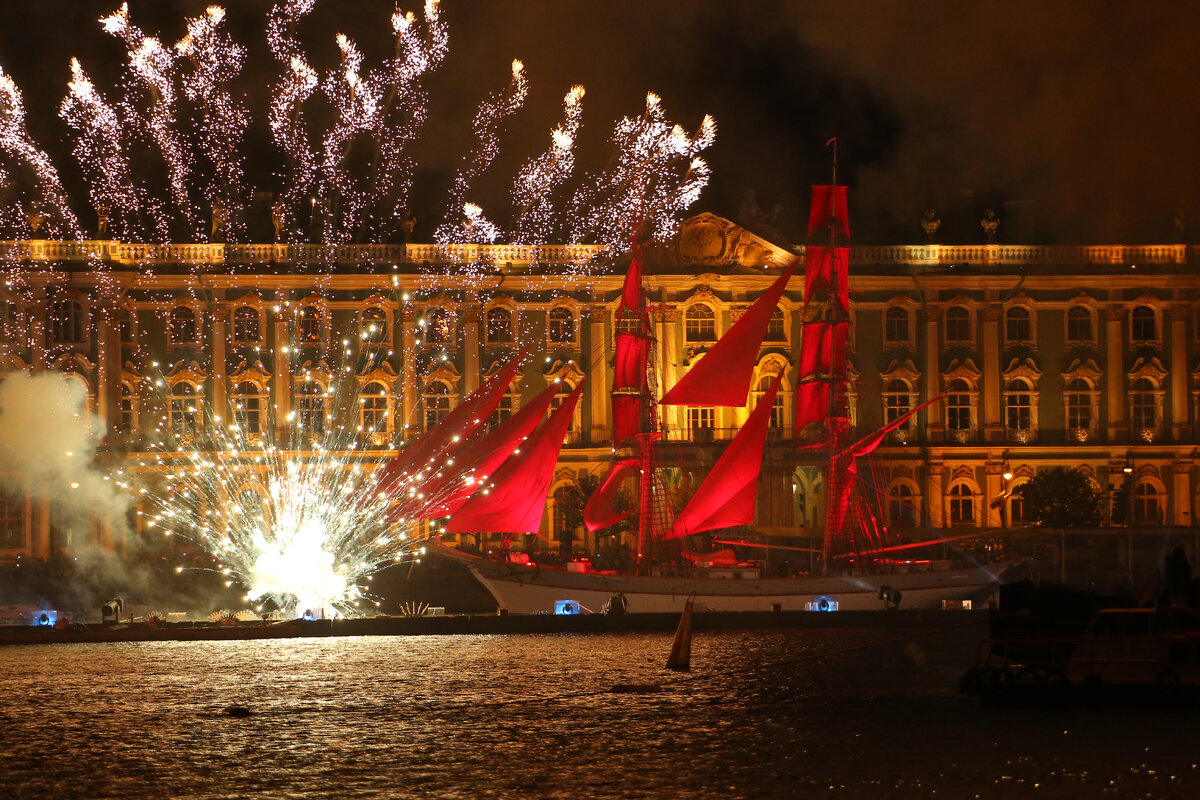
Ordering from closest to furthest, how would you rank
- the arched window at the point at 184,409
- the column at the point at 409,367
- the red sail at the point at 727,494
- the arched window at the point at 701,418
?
the red sail at the point at 727,494, the arched window at the point at 184,409, the arched window at the point at 701,418, the column at the point at 409,367

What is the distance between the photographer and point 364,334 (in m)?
58.1

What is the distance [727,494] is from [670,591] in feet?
10.8

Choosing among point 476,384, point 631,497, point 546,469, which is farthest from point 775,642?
point 476,384

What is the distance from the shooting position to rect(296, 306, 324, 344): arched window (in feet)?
192

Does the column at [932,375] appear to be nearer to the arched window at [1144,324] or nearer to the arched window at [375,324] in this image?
the arched window at [1144,324]

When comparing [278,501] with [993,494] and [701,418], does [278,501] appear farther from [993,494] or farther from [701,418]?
[993,494]

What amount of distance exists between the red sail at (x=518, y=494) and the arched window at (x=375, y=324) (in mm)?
14926

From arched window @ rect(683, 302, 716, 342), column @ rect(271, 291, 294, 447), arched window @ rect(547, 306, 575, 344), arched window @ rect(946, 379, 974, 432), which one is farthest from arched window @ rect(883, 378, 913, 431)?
column @ rect(271, 291, 294, 447)

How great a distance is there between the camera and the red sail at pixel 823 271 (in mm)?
49938

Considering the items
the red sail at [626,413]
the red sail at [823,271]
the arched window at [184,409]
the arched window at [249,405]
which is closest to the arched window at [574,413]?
the red sail at [626,413]

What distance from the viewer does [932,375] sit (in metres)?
60.2

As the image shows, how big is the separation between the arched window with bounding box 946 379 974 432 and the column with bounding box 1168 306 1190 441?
311 inches

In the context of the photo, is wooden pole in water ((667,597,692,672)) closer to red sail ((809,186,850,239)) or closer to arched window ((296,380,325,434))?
red sail ((809,186,850,239))

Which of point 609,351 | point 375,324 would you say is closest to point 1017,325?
point 609,351
